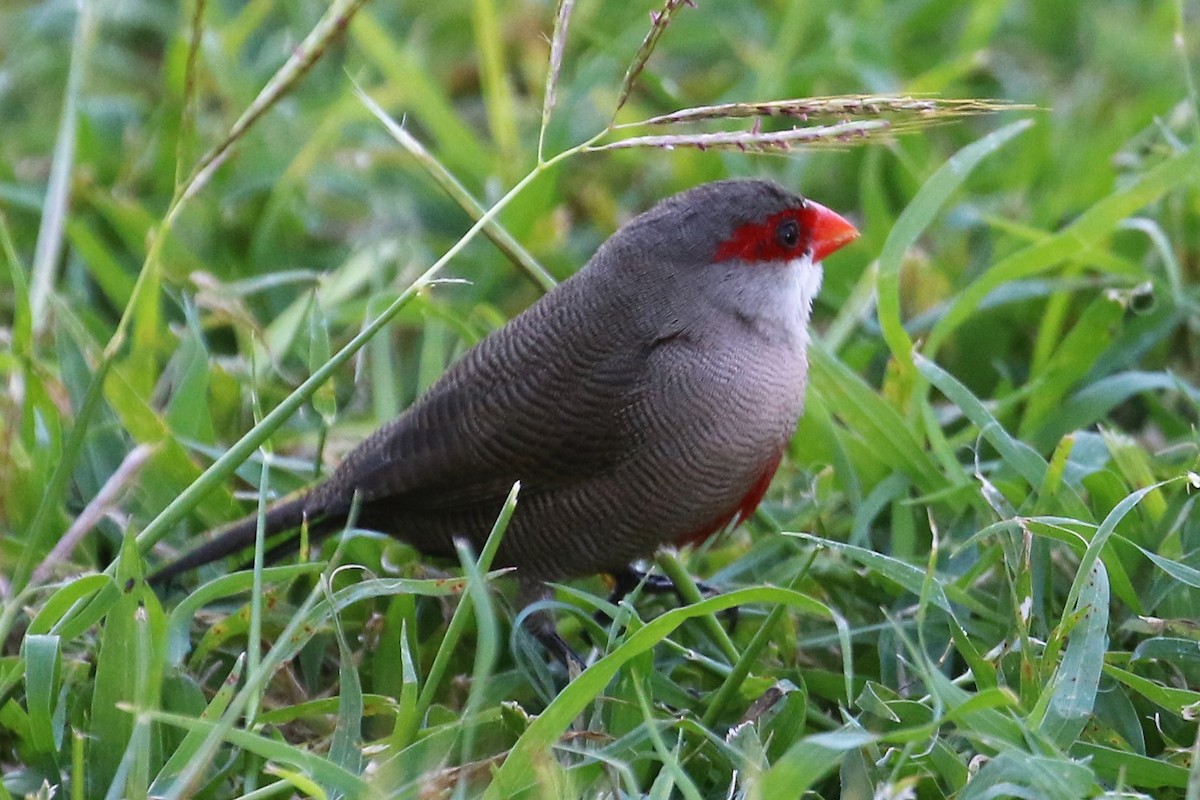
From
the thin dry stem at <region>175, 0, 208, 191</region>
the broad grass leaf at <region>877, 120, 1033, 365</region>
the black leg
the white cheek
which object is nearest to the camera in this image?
→ the thin dry stem at <region>175, 0, 208, 191</region>

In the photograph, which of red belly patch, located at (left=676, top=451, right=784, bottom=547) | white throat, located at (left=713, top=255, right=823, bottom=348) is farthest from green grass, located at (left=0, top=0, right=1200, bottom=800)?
white throat, located at (left=713, top=255, right=823, bottom=348)

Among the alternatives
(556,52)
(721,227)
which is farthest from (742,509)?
(556,52)

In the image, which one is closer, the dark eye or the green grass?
the green grass

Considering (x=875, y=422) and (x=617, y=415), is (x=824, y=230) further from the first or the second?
(x=617, y=415)

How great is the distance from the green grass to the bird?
13 cm

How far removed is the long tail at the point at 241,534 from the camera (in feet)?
10.00

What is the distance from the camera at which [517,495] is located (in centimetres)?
293

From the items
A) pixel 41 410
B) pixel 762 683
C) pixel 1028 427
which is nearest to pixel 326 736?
pixel 762 683

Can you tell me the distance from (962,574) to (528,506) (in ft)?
2.90

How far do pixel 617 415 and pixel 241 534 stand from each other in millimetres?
818

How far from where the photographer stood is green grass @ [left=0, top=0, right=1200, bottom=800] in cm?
242

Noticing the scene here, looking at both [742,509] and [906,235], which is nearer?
[742,509]

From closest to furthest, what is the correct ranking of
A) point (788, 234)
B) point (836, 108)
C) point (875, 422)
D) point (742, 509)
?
point (836, 108)
point (742, 509)
point (788, 234)
point (875, 422)

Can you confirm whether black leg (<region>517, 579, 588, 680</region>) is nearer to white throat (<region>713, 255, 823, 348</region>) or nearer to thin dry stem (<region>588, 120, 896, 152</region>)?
white throat (<region>713, 255, 823, 348</region>)
